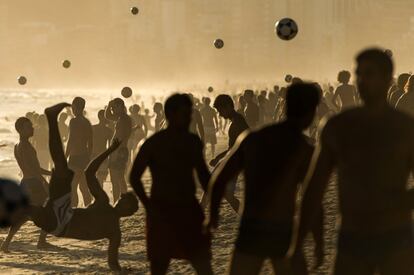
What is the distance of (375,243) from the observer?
18.5 ft

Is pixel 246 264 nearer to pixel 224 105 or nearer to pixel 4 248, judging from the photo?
pixel 224 105

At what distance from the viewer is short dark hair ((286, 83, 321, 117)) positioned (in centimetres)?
612

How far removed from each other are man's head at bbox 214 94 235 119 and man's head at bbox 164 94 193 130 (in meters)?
4.39

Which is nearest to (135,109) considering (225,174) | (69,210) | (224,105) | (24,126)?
(24,126)

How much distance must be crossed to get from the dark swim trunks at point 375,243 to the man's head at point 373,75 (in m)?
0.69

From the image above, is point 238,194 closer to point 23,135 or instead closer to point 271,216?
point 23,135

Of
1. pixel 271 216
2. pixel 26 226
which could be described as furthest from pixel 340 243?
pixel 26 226

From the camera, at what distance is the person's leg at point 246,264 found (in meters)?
6.20

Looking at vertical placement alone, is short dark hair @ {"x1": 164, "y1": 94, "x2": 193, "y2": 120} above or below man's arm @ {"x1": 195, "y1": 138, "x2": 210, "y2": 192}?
above

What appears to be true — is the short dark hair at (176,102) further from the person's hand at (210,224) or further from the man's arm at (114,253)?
the man's arm at (114,253)

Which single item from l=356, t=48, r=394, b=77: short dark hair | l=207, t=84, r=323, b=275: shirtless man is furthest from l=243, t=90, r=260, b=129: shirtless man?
l=356, t=48, r=394, b=77: short dark hair

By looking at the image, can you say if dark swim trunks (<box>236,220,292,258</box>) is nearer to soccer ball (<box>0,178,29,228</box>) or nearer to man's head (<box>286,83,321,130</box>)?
man's head (<box>286,83,321,130</box>)

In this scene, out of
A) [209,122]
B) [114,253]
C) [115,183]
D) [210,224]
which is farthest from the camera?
[209,122]

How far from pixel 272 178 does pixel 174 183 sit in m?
0.98
